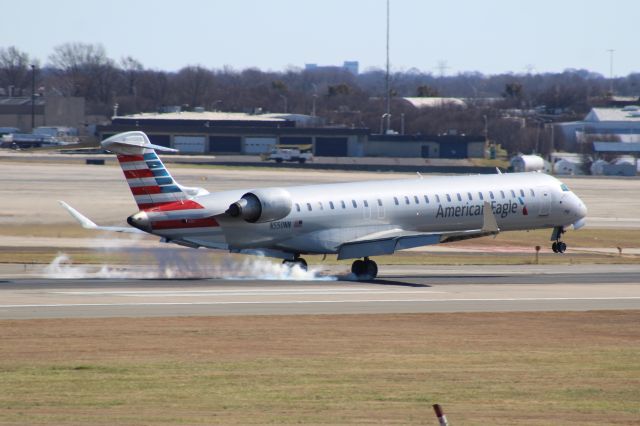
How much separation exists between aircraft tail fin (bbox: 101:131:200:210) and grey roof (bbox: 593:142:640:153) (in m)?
153

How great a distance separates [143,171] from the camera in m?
47.2

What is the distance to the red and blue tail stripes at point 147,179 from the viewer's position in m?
47.1

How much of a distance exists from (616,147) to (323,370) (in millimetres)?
173518

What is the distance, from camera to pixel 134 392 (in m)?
25.8

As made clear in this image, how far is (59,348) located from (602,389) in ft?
43.6

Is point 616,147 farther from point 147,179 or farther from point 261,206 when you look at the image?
point 147,179

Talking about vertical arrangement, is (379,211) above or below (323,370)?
above

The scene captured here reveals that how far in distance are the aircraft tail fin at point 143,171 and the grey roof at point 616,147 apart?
15271cm

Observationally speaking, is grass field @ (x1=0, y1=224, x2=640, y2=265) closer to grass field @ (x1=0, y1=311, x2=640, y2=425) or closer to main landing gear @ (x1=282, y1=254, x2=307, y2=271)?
main landing gear @ (x1=282, y1=254, x2=307, y2=271)

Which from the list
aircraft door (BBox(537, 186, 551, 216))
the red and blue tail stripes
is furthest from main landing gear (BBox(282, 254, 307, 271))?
aircraft door (BBox(537, 186, 551, 216))

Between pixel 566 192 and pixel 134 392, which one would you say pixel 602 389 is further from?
pixel 566 192

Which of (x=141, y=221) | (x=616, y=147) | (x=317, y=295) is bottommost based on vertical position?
(x=317, y=295)

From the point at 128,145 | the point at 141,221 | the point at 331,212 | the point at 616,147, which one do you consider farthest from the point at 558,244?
the point at 616,147

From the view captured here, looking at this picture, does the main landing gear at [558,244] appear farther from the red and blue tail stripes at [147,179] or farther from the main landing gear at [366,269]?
the red and blue tail stripes at [147,179]
